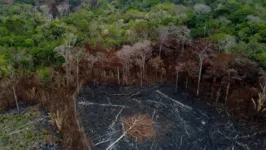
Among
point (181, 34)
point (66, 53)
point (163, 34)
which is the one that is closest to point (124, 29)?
point (163, 34)

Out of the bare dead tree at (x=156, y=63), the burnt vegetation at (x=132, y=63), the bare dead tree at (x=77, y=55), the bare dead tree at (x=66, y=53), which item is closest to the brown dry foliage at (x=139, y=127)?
the burnt vegetation at (x=132, y=63)

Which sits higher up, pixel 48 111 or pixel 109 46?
pixel 109 46

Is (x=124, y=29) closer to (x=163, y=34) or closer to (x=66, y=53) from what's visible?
Answer: (x=163, y=34)

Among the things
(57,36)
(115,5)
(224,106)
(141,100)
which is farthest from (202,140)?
(115,5)

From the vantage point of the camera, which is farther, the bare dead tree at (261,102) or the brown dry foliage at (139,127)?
the bare dead tree at (261,102)

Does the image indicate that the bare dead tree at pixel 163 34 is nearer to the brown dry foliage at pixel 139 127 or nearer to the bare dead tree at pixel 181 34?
the bare dead tree at pixel 181 34

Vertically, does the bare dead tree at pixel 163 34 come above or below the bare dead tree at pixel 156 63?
above

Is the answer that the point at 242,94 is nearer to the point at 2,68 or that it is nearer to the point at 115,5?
the point at 2,68
